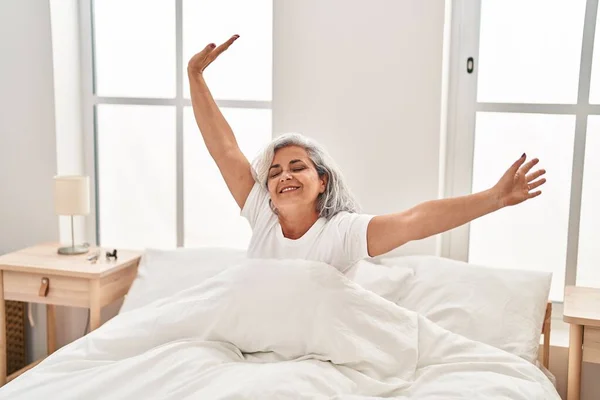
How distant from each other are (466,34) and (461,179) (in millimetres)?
515

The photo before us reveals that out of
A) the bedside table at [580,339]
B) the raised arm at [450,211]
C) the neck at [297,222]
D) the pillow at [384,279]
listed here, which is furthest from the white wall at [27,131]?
the bedside table at [580,339]

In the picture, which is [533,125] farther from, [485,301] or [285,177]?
[285,177]

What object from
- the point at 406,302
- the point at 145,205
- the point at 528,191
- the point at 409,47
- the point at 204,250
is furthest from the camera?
the point at 145,205

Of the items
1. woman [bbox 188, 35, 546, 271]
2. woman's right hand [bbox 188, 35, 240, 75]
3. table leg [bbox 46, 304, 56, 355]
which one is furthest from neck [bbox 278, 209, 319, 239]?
table leg [bbox 46, 304, 56, 355]

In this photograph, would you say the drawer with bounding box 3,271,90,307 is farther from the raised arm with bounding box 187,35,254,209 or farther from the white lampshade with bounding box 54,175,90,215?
the raised arm with bounding box 187,35,254,209

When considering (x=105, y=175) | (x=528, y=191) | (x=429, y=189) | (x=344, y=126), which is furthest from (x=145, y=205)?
(x=528, y=191)

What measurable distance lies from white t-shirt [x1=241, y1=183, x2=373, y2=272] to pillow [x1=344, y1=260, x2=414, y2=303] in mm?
229

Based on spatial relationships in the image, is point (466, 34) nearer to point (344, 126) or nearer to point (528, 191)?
point (344, 126)

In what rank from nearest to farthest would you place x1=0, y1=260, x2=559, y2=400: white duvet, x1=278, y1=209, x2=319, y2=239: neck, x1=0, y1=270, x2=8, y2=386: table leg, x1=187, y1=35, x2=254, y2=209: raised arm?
x1=0, y1=260, x2=559, y2=400: white duvet, x1=278, y1=209, x2=319, y2=239: neck, x1=187, y1=35, x2=254, y2=209: raised arm, x1=0, y1=270, x2=8, y2=386: table leg

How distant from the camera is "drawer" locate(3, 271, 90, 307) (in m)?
2.40

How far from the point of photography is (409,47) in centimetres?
232

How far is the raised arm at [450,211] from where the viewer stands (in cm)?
170

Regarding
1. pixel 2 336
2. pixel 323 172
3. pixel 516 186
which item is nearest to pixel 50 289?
pixel 2 336

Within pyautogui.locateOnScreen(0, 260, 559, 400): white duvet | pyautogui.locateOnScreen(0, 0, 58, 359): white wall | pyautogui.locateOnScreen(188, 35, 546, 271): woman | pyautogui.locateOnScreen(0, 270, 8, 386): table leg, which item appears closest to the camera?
pyautogui.locateOnScreen(0, 260, 559, 400): white duvet
